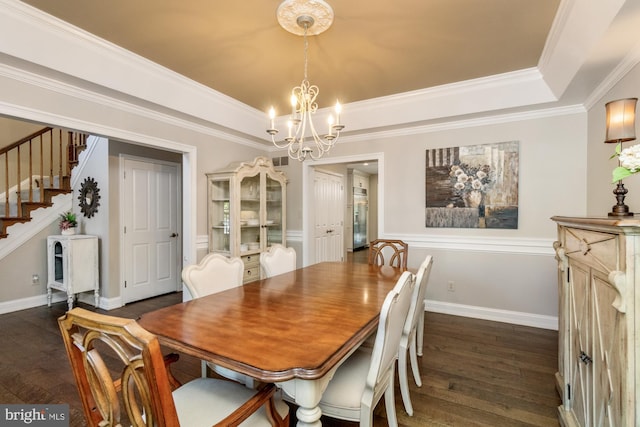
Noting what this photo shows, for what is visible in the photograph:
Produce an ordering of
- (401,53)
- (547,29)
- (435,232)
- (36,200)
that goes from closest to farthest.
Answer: (547,29)
(401,53)
(435,232)
(36,200)

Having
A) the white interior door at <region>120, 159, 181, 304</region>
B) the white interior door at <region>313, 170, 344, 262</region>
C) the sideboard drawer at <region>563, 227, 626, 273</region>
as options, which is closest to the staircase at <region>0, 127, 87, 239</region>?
the white interior door at <region>120, 159, 181, 304</region>

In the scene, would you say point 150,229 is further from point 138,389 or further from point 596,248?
point 596,248

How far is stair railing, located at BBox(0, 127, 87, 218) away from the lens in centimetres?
418

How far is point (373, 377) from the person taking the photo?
51.4 inches

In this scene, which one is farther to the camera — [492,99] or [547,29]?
[492,99]

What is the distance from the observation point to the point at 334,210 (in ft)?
20.0

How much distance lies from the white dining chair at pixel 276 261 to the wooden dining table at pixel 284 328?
13.6 inches

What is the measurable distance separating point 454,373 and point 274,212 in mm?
2951

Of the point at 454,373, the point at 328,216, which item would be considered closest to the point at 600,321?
the point at 454,373

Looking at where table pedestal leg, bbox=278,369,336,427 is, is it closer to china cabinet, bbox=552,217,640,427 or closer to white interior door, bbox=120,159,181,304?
china cabinet, bbox=552,217,640,427

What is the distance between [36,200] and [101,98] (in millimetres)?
2723

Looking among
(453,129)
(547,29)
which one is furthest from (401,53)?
(453,129)

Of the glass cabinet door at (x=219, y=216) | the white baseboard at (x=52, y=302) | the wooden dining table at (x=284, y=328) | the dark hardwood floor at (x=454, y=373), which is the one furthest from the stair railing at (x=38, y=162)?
the wooden dining table at (x=284, y=328)

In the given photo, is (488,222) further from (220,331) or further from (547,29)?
(220,331)
